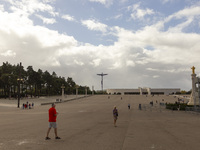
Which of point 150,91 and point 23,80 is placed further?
point 150,91

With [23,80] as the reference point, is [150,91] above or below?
below

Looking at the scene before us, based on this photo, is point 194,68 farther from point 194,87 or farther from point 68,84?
point 68,84

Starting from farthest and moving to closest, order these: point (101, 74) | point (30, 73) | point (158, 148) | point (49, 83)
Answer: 1. point (101, 74)
2. point (49, 83)
3. point (30, 73)
4. point (158, 148)

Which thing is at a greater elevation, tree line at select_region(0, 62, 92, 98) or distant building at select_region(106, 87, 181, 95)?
tree line at select_region(0, 62, 92, 98)

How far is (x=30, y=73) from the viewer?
9756 cm

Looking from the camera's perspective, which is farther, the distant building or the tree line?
the distant building

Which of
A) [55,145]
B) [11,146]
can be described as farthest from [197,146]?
[11,146]

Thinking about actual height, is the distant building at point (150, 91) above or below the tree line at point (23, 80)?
below

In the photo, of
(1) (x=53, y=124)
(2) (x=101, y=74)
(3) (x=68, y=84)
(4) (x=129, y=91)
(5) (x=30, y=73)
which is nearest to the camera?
(1) (x=53, y=124)

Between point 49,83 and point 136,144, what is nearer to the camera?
point 136,144

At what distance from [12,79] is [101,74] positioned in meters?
96.2

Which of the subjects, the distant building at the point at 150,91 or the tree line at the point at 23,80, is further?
the distant building at the point at 150,91

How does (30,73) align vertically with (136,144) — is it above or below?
above

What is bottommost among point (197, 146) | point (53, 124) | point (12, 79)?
point (197, 146)
